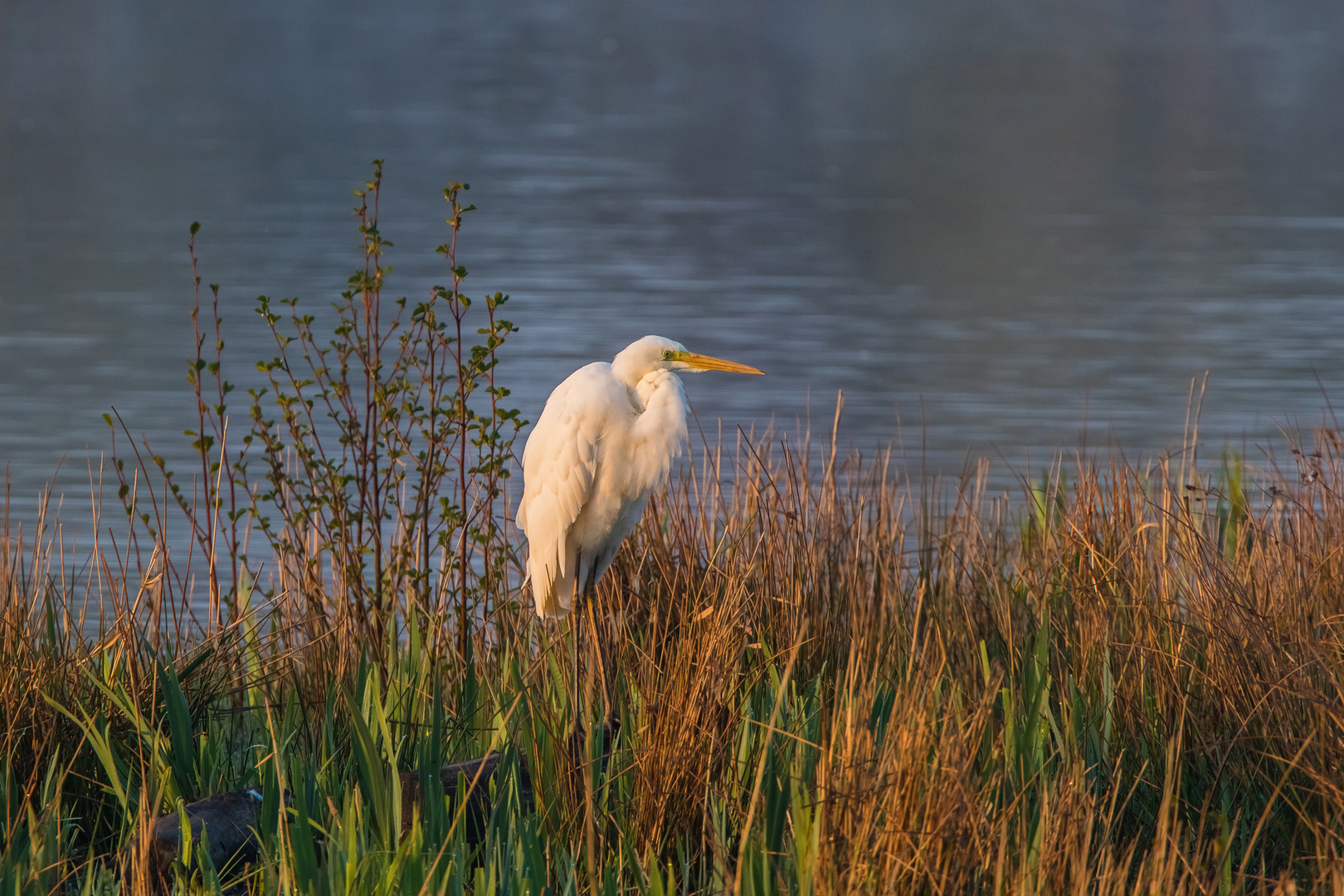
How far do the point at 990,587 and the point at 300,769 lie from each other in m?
1.92

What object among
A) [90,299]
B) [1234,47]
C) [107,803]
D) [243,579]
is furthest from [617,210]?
[1234,47]

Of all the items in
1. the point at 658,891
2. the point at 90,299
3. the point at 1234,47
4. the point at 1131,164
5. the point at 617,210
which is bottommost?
the point at 658,891

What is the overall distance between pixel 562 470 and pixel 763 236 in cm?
1686

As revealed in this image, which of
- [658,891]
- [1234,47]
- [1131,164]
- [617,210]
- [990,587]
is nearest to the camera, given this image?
[658,891]

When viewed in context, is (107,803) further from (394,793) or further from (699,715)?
(699,715)

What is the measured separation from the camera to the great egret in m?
3.97

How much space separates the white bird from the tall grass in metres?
0.15

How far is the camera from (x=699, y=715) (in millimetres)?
3189

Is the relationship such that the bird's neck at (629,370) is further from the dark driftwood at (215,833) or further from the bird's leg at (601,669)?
the dark driftwood at (215,833)

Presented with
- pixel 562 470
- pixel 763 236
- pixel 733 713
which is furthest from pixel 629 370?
pixel 763 236

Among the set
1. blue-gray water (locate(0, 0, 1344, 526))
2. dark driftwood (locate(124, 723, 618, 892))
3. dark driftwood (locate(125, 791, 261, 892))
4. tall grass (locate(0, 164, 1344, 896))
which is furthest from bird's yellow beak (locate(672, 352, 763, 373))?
blue-gray water (locate(0, 0, 1344, 526))

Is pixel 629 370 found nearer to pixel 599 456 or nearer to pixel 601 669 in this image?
pixel 599 456

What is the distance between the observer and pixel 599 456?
4062mm

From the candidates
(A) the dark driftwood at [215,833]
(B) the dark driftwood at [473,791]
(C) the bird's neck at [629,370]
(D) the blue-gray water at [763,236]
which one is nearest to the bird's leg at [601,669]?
(B) the dark driftwood at [473,791]
